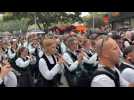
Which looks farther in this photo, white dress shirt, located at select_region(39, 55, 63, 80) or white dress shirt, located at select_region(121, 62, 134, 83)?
white dress shirt, located at select_region(39, 55, 63, 80)

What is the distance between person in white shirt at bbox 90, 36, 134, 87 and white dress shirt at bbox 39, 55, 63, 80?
588 mm

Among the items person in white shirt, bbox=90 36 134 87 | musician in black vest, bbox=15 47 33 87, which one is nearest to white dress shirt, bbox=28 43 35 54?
musician in black vest, bbox=15 47 33 87

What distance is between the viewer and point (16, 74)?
192 inches

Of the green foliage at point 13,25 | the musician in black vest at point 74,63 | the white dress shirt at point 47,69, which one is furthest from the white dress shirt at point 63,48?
the green foliage at point 13,25

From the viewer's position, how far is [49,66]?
4.75m

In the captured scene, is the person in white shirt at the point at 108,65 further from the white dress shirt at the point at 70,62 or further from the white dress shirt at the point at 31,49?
the white dress shirt at the point at 31,49

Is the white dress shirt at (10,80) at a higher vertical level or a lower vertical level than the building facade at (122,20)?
lower

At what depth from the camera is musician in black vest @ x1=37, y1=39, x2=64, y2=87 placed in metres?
4.75

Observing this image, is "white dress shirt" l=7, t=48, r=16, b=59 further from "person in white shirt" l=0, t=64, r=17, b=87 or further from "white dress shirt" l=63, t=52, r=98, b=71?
"white dress shirt" l=63, t=52, r=98, b=71

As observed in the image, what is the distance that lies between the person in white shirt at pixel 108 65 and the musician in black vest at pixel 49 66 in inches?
22.6

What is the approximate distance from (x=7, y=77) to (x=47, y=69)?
0.57 metres

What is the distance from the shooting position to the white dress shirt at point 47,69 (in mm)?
4746

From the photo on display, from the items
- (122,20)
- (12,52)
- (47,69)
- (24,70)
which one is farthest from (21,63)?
(122,20)
